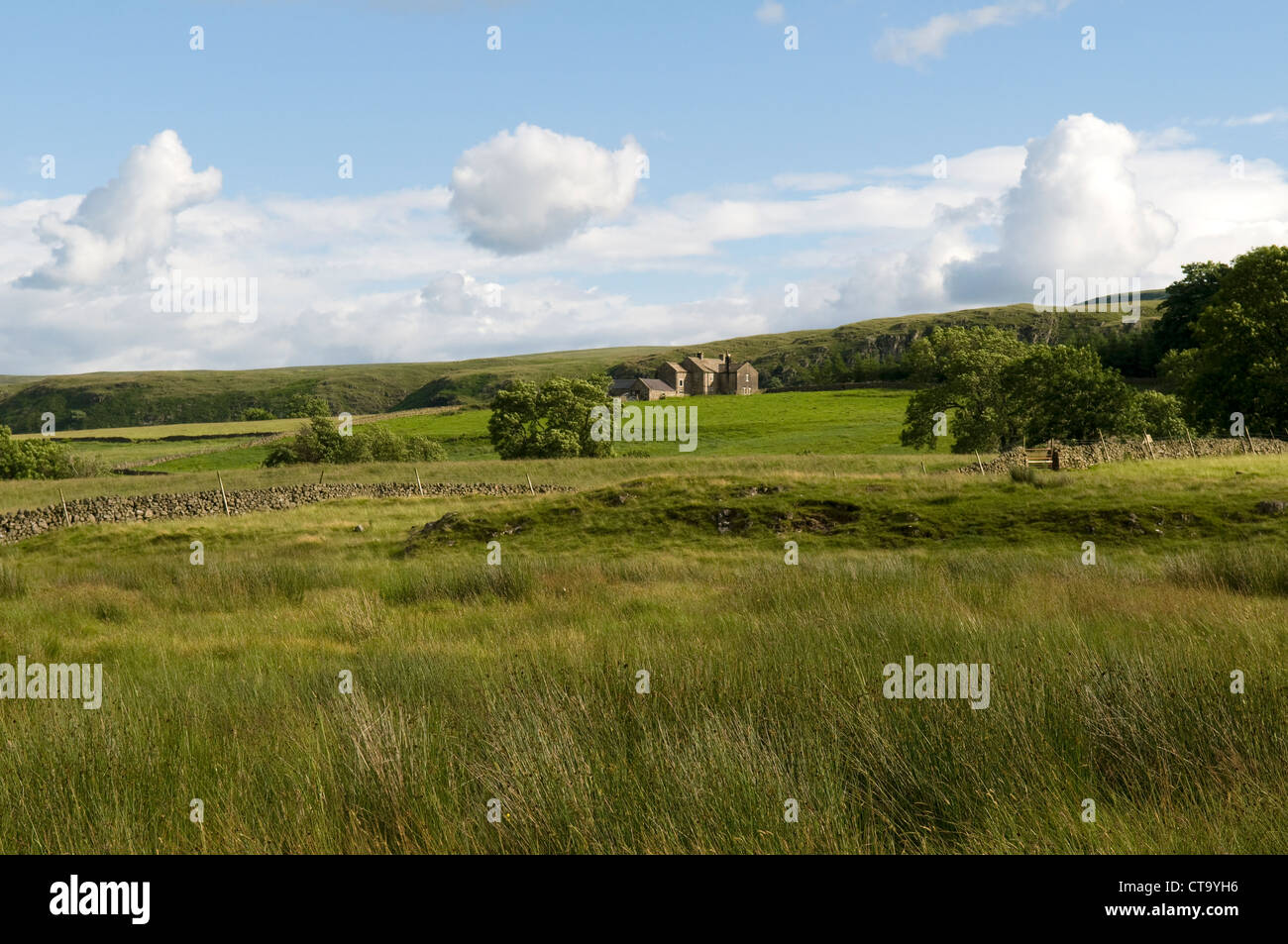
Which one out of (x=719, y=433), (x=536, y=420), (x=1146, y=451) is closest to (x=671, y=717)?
(x=1146, y=451)

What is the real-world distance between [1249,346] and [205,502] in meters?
49.9

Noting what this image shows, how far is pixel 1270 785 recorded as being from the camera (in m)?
4.46

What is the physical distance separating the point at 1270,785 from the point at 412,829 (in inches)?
170

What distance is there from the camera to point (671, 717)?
5801 mm

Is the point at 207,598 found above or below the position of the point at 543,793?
below

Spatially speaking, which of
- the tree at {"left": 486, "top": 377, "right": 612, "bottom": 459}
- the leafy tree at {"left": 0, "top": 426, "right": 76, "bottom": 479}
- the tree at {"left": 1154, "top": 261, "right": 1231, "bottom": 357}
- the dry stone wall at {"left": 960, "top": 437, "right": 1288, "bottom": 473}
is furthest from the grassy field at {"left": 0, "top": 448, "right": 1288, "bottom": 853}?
the tree at {"left": 1154, "top": 261, "right": 1231, "bottom": 357}

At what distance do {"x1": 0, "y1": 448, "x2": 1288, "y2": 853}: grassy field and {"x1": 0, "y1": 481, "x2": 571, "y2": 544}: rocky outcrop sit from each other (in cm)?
2492

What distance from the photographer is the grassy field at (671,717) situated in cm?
429

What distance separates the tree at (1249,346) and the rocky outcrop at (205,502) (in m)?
33.5

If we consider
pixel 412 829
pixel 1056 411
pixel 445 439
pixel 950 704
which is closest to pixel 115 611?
pixel 412 829

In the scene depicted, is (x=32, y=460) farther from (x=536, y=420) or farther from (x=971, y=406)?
(x=971, y=406)

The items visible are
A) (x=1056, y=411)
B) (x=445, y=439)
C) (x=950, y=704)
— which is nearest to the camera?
(x=950, y=704)

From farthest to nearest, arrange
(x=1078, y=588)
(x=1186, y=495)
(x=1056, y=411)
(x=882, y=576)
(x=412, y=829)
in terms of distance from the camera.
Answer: (x=1056, y=411) < (x=1186, y=495) < (x=882, y=576) < (x=1078, y=588) < (x=412, y=829)
